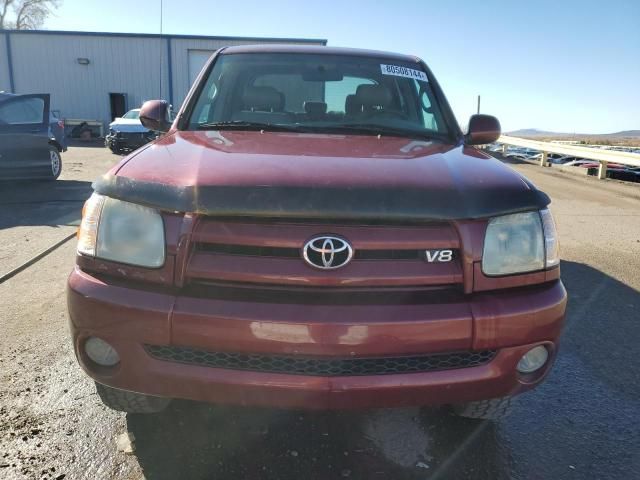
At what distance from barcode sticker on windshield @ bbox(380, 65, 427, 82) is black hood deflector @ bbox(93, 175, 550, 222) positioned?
5.64 feet

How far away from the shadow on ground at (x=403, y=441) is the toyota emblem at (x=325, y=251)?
2.95ft

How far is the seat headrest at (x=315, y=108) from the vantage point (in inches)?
120

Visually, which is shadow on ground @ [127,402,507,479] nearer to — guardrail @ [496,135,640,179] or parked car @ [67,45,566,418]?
parked car @ [67,45,566,418]

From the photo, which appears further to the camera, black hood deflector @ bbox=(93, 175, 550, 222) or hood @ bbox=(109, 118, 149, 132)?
hood @ bbox=(109, 118, 149, 132)

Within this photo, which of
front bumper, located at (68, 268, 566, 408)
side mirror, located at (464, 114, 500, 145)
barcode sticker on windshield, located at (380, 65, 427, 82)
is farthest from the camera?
barcode sticker on windshield, located at (380, 65, 427, 82)

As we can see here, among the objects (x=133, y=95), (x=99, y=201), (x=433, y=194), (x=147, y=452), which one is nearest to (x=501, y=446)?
(x=433, y=194)

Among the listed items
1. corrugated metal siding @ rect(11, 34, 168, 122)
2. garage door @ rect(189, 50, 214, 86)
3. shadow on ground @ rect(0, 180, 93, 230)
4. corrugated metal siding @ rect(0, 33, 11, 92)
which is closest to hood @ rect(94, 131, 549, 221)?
shadow on ground @ rect(0, 180, 93, 230)

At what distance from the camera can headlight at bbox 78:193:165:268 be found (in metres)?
1.84

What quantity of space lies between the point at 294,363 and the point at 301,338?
0.16 meters

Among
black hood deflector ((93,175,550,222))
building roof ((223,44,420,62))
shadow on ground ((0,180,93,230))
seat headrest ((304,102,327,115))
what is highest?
building roof ((223,44,420,62))

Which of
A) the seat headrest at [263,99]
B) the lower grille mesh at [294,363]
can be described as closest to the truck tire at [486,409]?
the lower grille mesh at [294,363]

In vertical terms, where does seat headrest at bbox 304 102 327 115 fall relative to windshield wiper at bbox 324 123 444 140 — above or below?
above

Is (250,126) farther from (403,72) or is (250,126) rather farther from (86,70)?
(86,70)

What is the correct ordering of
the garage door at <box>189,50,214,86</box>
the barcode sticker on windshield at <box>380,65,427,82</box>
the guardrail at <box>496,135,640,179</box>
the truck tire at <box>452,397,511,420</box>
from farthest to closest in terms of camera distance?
the garage door at <box>189,50,214,86</box> → the guardrail at <box>496,135,640,179</box> → the barcode sticker on windshield at <box>380,65,427,82</box> → the truck tire at <box>452,397,511,420</box>
